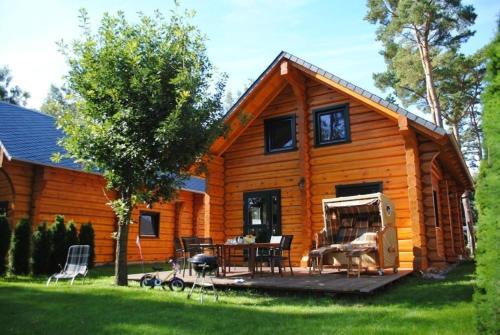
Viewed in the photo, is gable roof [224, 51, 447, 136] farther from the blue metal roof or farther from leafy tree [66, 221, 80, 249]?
leafy tree [66, 221, 80, 249]

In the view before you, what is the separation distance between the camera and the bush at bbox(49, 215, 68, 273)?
1170 centimetres

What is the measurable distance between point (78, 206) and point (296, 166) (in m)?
7.34

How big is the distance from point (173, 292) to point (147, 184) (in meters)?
2.27

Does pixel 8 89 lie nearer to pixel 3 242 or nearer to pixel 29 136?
pixel 29 136

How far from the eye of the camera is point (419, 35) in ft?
73.0

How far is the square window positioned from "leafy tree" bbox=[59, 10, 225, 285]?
3933mm

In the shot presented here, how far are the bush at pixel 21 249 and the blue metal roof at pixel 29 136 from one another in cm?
188

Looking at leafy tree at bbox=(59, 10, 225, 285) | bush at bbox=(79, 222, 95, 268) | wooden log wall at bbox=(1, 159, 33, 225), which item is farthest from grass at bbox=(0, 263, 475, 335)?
wooden log wall at bbox=(1, 159, 33, 225)

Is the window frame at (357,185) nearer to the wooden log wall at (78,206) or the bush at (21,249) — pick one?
the wooden log wall at (78,206)

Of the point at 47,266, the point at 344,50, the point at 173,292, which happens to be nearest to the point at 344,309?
the point at 173,292

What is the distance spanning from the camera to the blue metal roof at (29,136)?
1194 cm

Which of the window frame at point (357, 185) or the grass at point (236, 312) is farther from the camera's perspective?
the window frame at point (357, 185)

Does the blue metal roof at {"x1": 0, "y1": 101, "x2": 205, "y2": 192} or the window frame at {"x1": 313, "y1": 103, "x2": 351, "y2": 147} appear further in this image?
the blue metal roof at {"x1": 0, "y1": 101, "x2": 205, "y2": 192}

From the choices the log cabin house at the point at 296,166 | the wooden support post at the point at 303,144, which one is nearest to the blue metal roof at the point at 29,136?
the log cabin house at the point at 296,166
